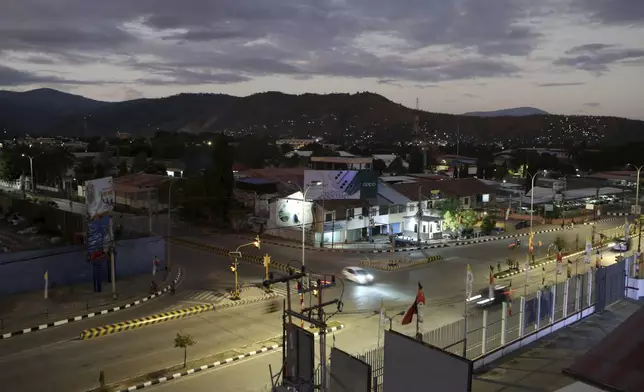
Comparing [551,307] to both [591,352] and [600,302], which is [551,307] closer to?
[600,302]

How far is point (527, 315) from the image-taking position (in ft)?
46.7

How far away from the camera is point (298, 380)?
9367 millimetres

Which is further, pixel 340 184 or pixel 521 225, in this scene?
pixel 521 225

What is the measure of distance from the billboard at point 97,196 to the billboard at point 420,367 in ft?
50.1

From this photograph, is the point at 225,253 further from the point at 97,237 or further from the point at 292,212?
the point at 97,237

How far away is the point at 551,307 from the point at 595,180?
2360 inches

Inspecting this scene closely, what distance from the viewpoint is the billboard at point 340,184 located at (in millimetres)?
35281

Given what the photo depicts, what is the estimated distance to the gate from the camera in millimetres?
15945

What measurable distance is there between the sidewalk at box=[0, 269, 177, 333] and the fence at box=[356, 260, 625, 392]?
10594mm

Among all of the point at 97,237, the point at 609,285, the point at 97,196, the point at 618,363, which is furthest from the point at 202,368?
the point at 609,285

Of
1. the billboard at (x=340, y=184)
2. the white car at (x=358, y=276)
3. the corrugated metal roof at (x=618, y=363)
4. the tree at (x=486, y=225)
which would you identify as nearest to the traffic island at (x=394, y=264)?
the white car at (x=358, y=276)

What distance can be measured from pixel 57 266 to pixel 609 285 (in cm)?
1981

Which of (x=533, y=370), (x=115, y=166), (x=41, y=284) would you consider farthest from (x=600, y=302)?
(x=115, y=166)

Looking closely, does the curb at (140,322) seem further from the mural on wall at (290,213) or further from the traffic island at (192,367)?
the mural on wall at (290,213)
